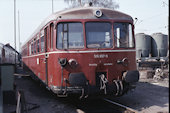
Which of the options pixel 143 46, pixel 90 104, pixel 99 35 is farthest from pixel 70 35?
pixel 143 46

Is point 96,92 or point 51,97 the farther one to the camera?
point 51,97

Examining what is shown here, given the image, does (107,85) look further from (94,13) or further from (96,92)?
(94,13)

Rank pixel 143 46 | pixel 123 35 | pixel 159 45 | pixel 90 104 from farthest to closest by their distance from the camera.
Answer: pixel 143 46
pixel 159 45
pixel 90 104
pixel 123 35

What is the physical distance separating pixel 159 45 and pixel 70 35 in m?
17.1

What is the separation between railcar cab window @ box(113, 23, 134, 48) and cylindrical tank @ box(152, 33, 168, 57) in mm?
15215

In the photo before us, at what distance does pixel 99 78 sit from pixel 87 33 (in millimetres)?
1441

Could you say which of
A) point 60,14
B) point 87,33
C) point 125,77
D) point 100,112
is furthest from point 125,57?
point 60,14

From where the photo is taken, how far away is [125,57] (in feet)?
24.2

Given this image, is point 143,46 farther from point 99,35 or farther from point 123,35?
point 99,35

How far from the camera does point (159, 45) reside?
879 inches

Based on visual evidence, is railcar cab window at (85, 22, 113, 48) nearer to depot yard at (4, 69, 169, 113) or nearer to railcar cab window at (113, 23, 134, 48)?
railcar cab window at (113, 23, 134, 48)

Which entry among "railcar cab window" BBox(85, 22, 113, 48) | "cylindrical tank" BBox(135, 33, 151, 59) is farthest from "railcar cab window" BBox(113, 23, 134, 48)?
"cylindrical tank" BBox(135, 33, 151, 59)

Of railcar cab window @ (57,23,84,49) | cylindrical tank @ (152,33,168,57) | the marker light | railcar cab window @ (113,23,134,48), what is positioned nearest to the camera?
railcar cab window @ (57,23,84,49)

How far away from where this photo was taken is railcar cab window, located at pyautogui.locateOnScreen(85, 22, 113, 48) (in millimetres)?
7137
